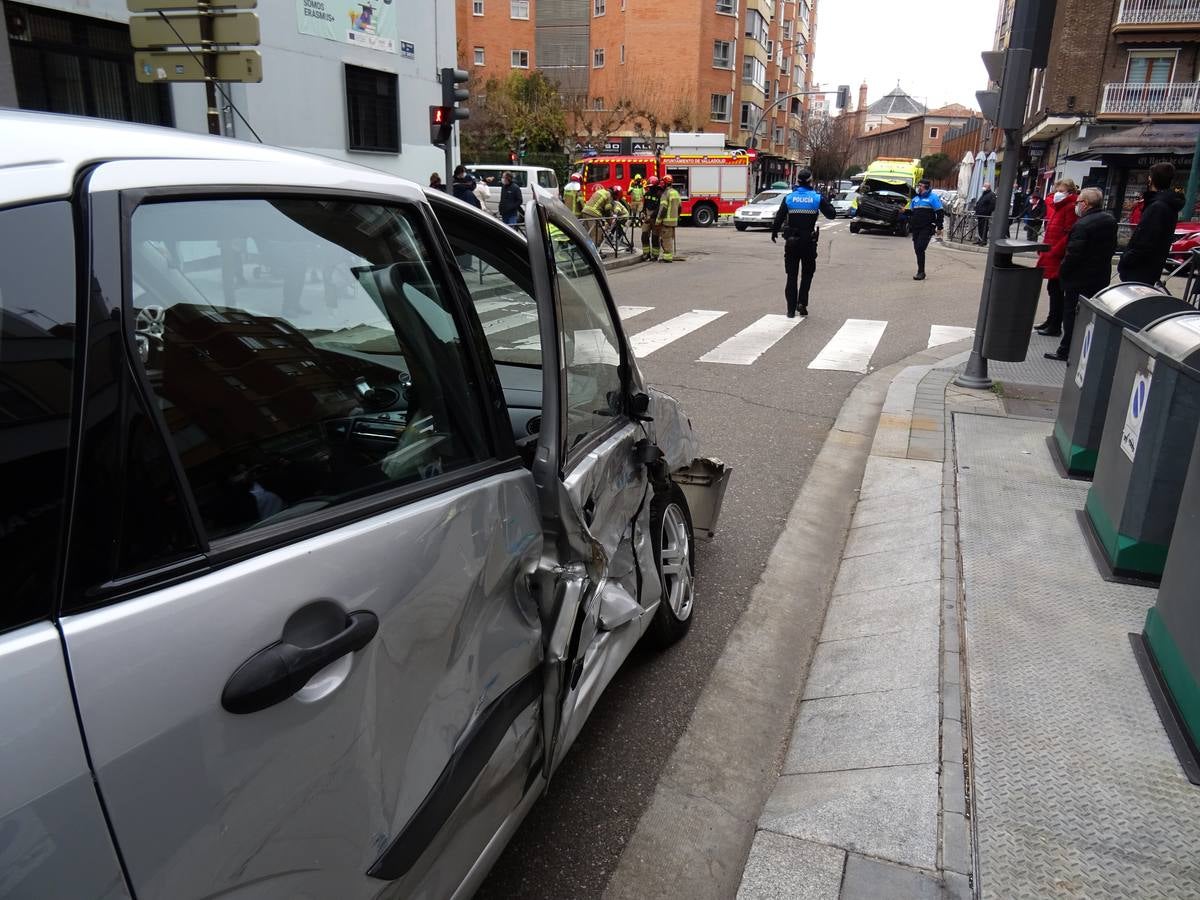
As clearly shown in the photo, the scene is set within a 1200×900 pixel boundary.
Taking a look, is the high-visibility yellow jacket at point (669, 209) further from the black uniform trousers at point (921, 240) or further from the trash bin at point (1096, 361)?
the trash bin at point (1096, 361)

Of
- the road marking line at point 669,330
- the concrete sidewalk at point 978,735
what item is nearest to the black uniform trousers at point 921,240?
the road marking line at point 669,330

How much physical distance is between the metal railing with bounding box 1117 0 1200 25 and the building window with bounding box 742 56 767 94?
30.8 m

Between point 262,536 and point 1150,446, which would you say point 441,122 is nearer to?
point 1150,446

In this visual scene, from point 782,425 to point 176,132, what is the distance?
A: 6.23 metres

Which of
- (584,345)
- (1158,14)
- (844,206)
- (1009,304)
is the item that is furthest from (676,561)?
(844,206)

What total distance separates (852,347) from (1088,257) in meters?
2.69

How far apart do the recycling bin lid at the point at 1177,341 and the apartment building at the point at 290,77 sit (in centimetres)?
687

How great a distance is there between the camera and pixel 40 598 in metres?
1.15

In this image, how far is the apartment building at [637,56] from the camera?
193ft

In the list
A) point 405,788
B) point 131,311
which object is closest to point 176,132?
point 131,311

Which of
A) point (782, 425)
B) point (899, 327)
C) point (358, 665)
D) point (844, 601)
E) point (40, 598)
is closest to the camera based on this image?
point (40, 598)

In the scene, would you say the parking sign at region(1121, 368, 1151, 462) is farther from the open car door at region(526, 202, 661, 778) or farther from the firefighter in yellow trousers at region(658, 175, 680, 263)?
the firefighter in yellow trousers at region(658, 175, 680, 263)

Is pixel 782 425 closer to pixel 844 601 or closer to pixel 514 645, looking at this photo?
pixel 844 601

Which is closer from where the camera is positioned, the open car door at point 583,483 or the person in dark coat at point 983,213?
the open car door at point 583,483
